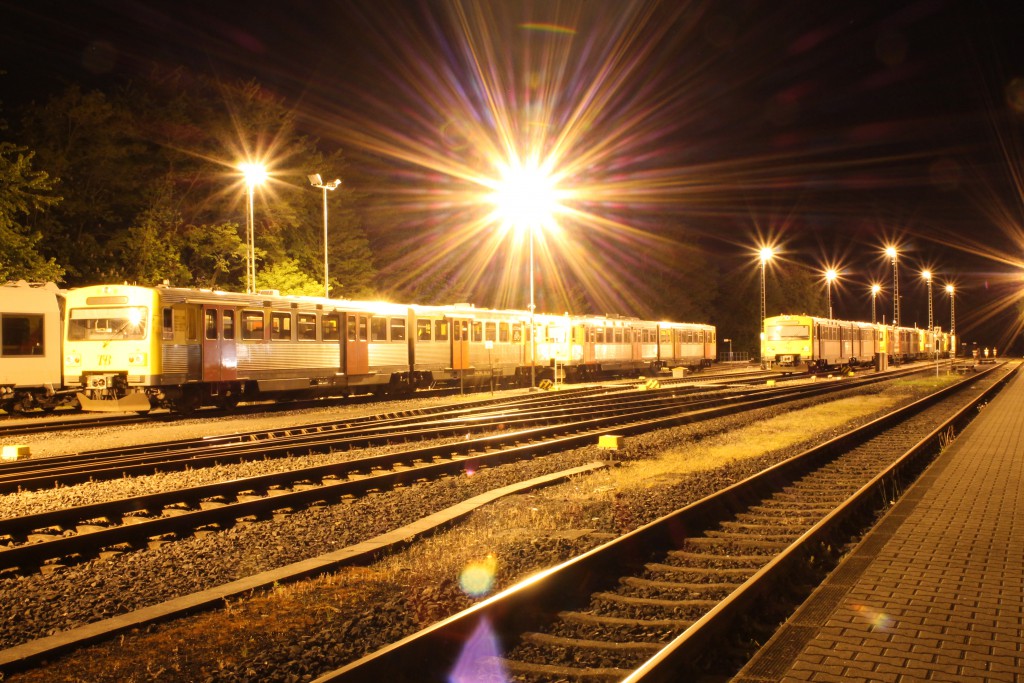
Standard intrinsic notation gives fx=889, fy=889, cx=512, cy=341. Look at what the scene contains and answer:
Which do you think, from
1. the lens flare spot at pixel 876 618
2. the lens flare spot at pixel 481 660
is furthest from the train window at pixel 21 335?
the lens flare spot at pixel 876 618

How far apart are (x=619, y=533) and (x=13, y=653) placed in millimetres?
5591

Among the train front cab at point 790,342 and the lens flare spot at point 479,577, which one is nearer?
the lens flare spot at point 479,577

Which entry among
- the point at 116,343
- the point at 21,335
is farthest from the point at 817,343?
the point at 21,335

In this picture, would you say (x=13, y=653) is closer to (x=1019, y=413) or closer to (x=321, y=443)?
(x=321, y=443)

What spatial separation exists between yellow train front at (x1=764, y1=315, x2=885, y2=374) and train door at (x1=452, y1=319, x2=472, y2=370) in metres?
23.6

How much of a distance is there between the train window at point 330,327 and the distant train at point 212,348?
32 millimetres

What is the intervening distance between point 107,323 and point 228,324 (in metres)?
3.06

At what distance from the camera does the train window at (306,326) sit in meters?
27.2

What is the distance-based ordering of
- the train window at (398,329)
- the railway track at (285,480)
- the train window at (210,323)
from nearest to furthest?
1. the railway track at (285,480)
2. the train window at (210,323)
3. the train window at (398,329)

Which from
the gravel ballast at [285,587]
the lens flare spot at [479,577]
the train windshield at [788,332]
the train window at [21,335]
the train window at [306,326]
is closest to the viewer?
the gravel ballast at [285,587]

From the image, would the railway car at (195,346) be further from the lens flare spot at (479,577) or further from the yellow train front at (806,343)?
the yellow train front at (806,343)

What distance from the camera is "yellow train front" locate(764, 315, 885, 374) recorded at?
51.2m

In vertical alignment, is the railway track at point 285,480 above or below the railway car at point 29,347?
below

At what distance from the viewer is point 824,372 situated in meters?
56.8
